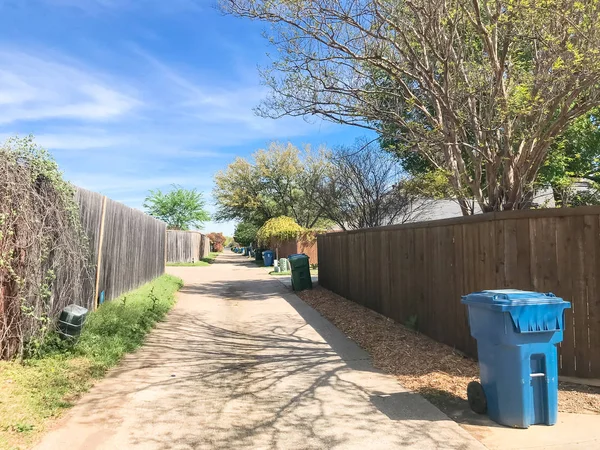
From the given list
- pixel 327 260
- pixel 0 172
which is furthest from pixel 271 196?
pixel 0 172

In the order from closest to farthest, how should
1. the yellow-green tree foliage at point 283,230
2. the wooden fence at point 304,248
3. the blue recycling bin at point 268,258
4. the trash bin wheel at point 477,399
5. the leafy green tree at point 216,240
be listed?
the trash bin wheel at point 477,399, the wooden fence at point 304,248, the yellow-green tree foliage at point 283,230, the blue recycling bin at point 268,258, the leafy green tree at point 216,240

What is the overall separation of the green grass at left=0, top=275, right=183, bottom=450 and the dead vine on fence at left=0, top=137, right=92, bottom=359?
1.20 feet

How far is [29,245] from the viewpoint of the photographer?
5.46 m

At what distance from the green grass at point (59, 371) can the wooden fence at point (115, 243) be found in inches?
37.0

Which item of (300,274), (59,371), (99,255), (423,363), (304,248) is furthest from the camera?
(304,248)

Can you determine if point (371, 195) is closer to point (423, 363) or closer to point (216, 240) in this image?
point (423, 363)

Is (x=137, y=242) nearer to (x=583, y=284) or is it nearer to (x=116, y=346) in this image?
(x=116, y=346)

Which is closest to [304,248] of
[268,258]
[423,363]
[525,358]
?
[268,258]

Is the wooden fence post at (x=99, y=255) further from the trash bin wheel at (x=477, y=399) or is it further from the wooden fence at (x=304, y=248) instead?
the wooden fence at (x=304, y=248)

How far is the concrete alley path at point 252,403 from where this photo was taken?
3.87 metres

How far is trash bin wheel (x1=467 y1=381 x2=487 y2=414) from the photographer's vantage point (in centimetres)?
426

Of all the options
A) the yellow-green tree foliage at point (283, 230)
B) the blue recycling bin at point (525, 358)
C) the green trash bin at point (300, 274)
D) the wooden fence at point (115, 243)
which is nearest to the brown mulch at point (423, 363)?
the blue recycling bin at point (525, 358)

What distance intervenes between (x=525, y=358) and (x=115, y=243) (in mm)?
8563

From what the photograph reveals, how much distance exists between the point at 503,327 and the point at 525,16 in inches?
179
